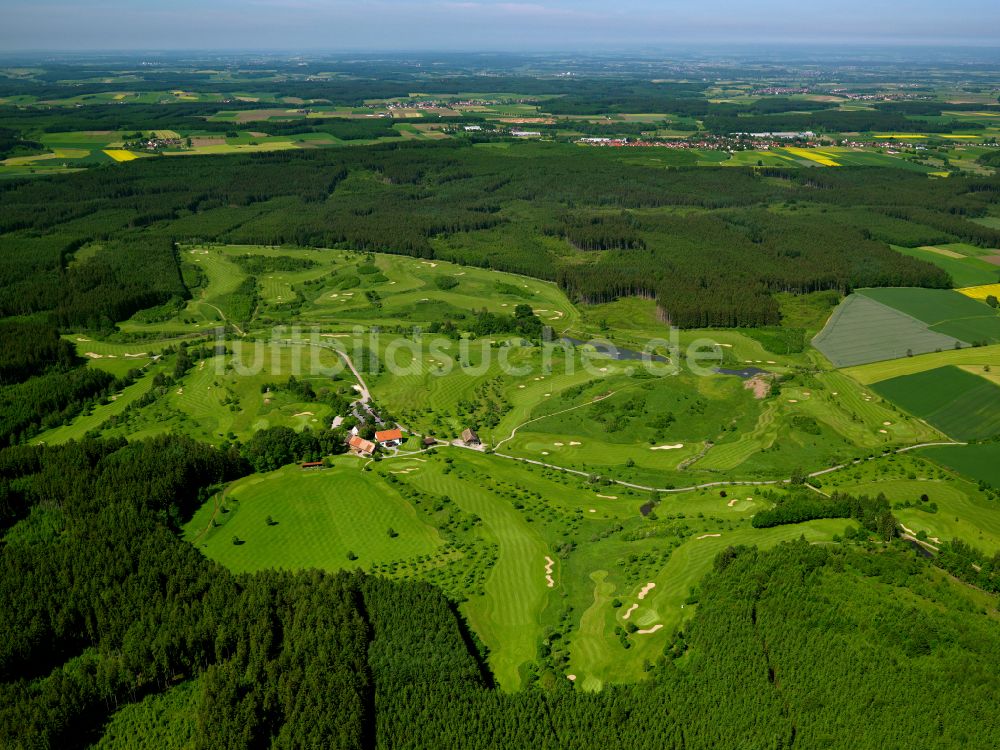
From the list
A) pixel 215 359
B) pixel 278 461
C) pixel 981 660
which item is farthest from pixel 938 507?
pixel 215 359

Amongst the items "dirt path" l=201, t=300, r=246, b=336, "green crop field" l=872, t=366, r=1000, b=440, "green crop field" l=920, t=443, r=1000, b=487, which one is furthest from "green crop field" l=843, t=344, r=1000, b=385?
"dirt path" l=201, t=300, r=246, b=336

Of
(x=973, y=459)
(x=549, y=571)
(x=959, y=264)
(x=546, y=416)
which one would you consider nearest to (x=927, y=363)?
(x=973, y=459)

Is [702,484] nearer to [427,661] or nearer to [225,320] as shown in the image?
[427,661]

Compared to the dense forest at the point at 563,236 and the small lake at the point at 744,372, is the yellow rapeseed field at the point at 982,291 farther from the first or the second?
the small lake at the point at 744,372

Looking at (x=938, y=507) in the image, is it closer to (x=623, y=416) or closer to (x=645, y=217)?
(x=623, y=416)

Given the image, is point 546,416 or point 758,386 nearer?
point 546,416

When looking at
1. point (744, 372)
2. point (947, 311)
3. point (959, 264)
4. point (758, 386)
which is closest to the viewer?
point (758, 386)
